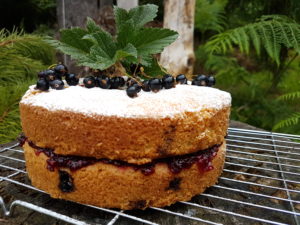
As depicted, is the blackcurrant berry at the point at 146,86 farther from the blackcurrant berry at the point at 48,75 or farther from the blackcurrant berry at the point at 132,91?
the blackcurrant berry at the point at 48,75

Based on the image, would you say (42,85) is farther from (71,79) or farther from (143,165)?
(143,165)

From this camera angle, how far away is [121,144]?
48.5 inches

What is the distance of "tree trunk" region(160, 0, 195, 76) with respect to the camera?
2766 millimetres

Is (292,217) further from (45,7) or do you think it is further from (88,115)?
(45,7)

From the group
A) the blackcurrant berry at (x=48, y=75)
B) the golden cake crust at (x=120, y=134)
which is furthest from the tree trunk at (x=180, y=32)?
the golden cake crust at (x=120, y=134)

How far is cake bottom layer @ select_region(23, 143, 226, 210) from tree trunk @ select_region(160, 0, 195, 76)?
4.88ft

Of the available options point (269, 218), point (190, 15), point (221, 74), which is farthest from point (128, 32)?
point (221, 74)

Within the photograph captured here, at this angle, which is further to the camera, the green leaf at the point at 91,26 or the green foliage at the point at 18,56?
the green foliage at the point at 18,56

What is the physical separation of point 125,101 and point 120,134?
15cm

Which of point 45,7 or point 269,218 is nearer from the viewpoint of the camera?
point 269,218

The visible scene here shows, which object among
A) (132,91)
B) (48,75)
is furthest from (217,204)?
(48,75)

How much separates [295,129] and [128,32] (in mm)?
2138

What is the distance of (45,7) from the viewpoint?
12.8 feet

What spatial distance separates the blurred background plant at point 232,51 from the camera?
2393 mm
